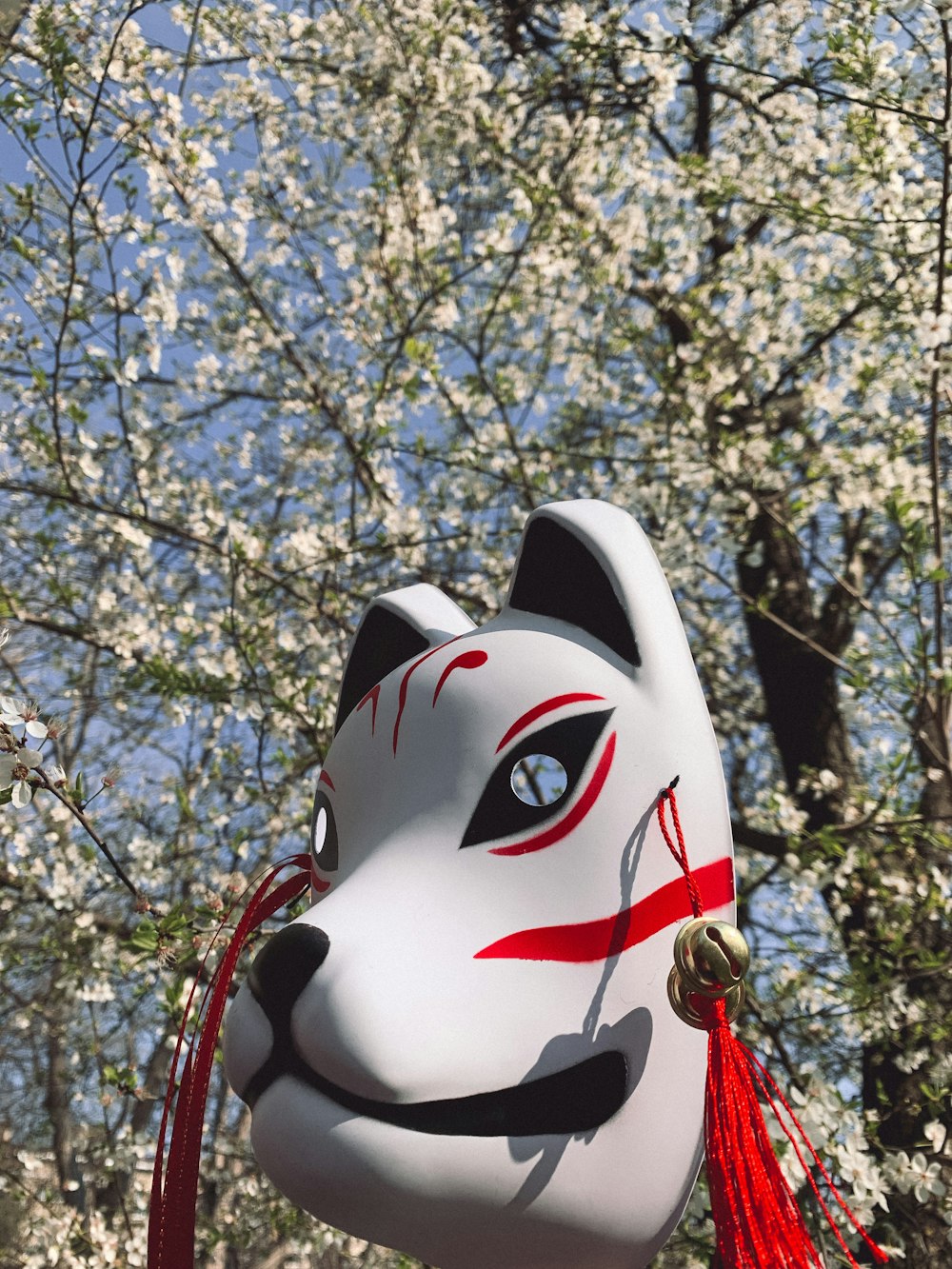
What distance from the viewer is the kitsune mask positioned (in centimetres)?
110

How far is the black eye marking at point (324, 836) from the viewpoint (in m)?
1.57

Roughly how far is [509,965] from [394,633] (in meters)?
0.77

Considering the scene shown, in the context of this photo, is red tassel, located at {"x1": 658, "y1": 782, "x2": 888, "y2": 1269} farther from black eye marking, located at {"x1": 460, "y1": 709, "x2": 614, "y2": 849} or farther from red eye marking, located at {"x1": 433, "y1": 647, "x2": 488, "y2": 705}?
red eye marking, located at {"x1": 433, "y1": 647, "x2": 488, "y2": 705}

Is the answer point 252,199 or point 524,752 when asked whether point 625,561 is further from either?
point 252,199

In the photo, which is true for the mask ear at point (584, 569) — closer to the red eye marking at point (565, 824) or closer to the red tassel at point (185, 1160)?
the red eye marking at point (565, 824)

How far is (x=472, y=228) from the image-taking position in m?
5.41

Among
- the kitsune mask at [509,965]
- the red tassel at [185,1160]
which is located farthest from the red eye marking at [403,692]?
the red tassel at [185,1160]

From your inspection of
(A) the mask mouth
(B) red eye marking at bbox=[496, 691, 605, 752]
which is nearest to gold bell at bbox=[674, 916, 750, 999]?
(A) the mask mouth

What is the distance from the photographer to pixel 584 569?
1.50 metres

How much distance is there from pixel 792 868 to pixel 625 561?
6.99 feet

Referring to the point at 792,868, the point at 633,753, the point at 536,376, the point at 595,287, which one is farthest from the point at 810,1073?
the point at 536,376

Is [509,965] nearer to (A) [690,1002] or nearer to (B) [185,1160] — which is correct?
(A) [690,1002]

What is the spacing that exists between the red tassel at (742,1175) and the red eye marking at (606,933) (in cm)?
5

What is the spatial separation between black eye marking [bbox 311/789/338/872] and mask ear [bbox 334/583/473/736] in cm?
16
